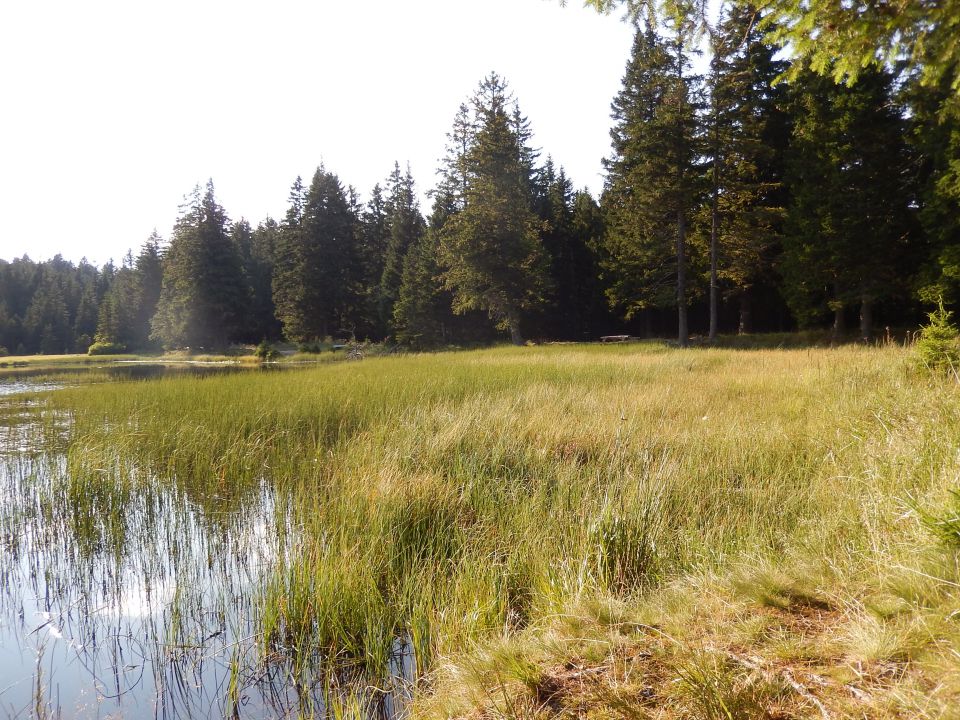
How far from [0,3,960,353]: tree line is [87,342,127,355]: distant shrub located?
527 mm

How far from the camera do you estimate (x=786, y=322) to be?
31453 mm

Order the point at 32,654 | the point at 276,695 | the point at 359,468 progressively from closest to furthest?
1. the point at 276,695
2. the point at 32,654
3. the point at 359,468

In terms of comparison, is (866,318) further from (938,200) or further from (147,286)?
(147,286)

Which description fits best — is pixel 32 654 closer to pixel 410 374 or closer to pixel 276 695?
pixel 276 695

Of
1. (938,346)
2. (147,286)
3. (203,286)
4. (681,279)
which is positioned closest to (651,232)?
(681,279)

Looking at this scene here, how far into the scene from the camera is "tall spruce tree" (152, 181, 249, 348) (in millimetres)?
42062

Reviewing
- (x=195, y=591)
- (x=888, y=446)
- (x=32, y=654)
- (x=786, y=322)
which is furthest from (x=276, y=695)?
(x=786, y=322)

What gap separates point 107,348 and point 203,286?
12439mm

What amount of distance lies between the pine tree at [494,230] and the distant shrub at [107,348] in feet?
107

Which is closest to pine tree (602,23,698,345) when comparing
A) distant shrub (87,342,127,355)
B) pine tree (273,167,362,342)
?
pine tree (273,167,362,342)

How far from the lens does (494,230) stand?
30.5 metres

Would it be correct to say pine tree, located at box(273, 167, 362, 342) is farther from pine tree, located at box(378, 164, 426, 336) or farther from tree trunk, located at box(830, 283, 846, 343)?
tree trunk, located at box(830, 283, 846, 343)

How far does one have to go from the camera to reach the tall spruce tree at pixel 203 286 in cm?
4206

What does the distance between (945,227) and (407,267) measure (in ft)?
89.7
